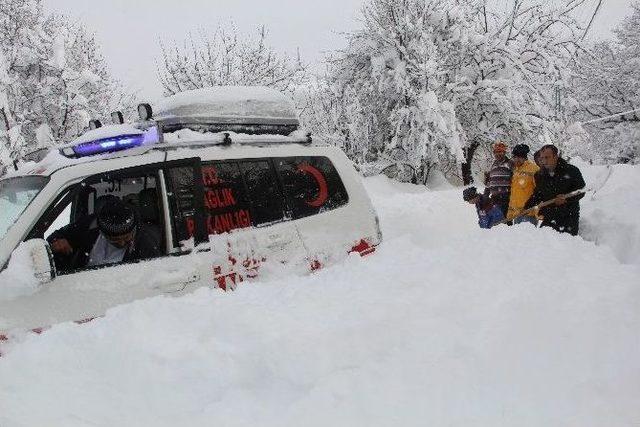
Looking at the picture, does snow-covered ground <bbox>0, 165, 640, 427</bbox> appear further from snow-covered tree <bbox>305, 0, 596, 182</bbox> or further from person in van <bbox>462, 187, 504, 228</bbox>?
snow-covered tree <bbox>305, 0, 596, 182</bbox>

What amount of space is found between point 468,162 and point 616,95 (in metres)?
19.2

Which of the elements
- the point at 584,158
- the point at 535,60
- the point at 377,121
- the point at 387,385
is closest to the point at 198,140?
the point at 387,385

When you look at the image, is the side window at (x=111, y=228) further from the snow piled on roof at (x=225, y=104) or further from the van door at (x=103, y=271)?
the snow piled on roof at (x=225, y=104)

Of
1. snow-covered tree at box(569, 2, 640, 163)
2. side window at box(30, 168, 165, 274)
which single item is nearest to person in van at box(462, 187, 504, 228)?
side window at box(30, 168, 165, 274)

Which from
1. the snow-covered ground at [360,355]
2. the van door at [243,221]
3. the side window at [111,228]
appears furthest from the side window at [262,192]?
the side window at [111,228]

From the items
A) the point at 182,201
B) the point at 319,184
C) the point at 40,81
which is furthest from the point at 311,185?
the point at 40,81

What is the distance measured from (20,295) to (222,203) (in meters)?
1.40

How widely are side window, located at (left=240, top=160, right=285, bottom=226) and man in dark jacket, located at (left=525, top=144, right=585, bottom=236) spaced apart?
3.41 meters

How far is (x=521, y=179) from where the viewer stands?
6.50 meters

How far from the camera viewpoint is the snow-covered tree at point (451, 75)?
59.5ft

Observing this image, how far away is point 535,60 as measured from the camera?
19594 millimetres

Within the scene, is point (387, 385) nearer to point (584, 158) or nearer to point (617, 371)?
point (617, 371)

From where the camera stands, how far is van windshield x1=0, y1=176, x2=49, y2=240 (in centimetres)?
299

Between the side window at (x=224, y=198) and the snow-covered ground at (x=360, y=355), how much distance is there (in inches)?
20.6
